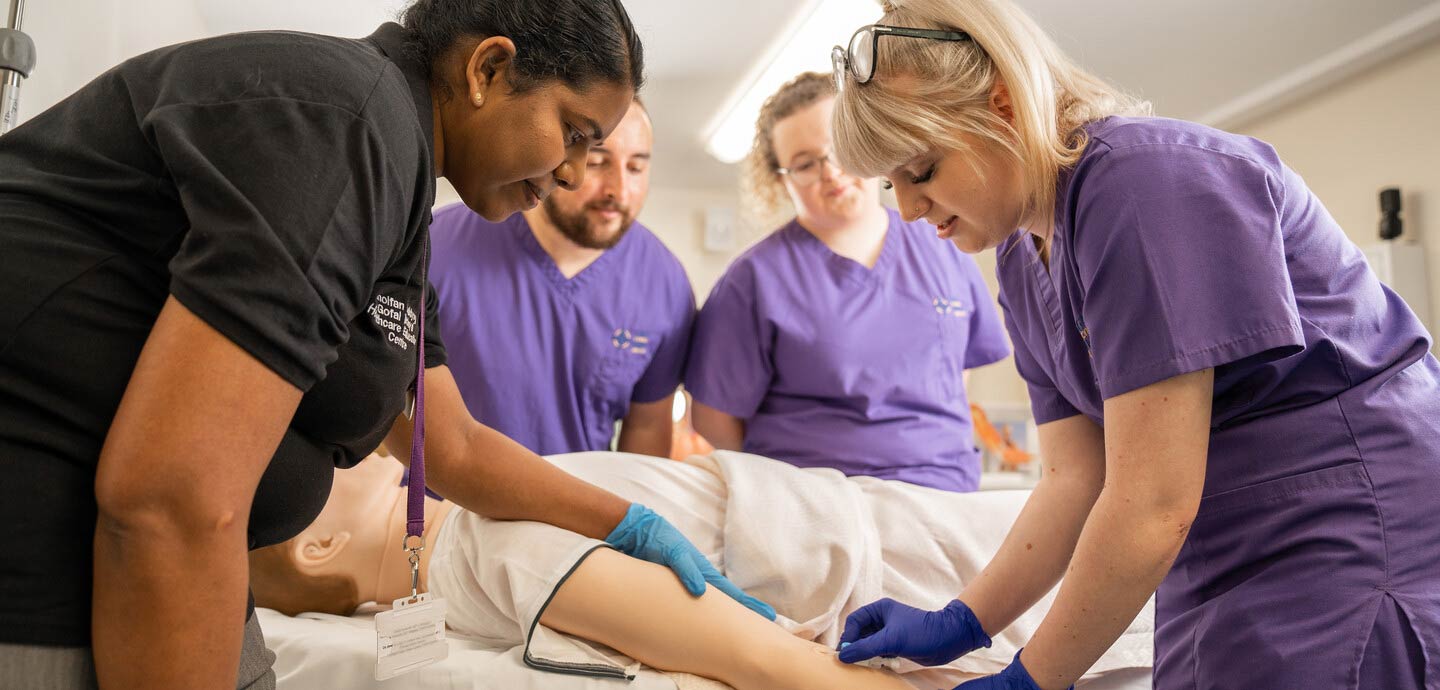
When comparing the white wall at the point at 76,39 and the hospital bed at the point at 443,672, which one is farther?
the white wall at the point at 76,39

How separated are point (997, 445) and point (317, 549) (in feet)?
11.0

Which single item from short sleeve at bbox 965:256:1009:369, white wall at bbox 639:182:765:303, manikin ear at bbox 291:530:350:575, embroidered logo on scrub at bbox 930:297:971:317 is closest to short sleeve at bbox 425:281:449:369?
manikin ear at bbox 291:530:350:575

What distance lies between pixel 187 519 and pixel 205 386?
9 cm

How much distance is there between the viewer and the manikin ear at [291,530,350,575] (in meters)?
1.58

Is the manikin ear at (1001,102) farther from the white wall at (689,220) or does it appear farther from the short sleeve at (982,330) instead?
the white wall at (689,220)

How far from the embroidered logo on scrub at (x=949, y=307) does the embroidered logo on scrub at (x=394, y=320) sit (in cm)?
157

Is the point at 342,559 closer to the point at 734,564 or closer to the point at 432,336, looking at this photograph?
the point at 432,336

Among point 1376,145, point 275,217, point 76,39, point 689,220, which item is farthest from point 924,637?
point 689,220

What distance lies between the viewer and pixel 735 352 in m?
2.27

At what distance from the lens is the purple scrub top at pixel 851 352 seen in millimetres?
2092

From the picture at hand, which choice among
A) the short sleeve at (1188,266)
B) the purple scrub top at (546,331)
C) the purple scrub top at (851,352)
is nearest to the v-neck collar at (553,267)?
the purple scrub top at (546,331)

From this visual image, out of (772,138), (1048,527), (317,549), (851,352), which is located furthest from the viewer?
(772,138)

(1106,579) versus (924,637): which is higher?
(1106,579)

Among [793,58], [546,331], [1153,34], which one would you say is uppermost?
[793,58]
